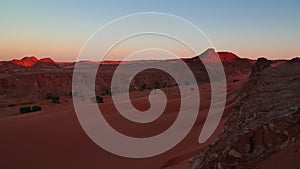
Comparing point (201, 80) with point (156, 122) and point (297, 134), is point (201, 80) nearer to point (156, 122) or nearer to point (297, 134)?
point (156, 122)

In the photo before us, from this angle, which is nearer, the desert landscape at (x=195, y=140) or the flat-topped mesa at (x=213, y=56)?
the desert landscape at (x=195, y=140)

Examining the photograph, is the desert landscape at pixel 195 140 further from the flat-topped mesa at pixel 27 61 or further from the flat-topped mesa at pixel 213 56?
the flat-topped mesa at pixel 27 61

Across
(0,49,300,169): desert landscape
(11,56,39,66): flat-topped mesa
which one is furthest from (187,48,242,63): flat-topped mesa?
(0,49,300,169): desert landscape

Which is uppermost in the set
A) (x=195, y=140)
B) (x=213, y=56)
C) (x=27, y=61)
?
(x=27, y=61)

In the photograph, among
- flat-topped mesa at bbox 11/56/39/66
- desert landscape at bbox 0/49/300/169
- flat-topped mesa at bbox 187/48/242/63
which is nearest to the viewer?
desert landscape at bbox 0/49/300/169

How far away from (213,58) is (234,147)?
3043 inches

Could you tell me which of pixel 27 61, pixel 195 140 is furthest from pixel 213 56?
pixel 195 140

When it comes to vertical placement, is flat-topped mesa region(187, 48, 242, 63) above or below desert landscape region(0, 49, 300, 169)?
above

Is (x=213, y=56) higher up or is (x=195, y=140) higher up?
(x=213, y=56)

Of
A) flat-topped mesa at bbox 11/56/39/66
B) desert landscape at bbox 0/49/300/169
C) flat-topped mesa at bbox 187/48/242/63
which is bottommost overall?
desert landscape at bbox 0/49/300/169

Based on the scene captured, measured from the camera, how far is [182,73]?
175 ft

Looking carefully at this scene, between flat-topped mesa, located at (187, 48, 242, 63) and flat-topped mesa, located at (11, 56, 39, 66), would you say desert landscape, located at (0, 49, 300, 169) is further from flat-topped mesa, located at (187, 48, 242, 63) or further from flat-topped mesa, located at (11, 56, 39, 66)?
flat-topped mesa, located at (11, 56, 39, 66)

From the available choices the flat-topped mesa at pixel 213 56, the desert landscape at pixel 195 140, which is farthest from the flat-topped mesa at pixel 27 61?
the desert landscape at pixel 195 140

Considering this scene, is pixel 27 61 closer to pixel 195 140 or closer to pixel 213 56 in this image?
pixel 213 56
